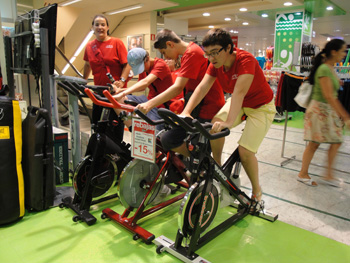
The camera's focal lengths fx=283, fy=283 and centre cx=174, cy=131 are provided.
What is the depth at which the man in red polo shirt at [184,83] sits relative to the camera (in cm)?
235

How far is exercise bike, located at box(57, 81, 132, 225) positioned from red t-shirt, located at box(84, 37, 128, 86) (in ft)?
2.73

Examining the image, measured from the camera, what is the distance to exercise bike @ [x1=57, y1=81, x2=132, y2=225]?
2.52 m

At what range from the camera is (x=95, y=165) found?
2.63 m

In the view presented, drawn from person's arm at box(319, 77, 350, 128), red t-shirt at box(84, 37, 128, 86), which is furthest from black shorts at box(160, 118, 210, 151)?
person's arm at box(319, 77, 350, 128)

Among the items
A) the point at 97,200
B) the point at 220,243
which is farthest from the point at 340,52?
the point at 97,200

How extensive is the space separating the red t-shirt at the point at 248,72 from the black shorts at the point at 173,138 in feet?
1.77

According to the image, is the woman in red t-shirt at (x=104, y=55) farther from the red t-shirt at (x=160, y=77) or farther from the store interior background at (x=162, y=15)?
the store interior background at (x=162, y=15)

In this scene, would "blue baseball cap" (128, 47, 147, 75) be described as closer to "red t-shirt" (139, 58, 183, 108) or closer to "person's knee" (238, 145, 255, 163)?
"red t-shirt" (139, 58, 183, 108)

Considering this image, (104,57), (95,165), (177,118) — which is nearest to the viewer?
(177,118)

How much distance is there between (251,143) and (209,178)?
0.62 metres

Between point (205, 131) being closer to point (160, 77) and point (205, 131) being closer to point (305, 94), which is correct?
point (160, 77)

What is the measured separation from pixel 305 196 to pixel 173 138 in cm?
175

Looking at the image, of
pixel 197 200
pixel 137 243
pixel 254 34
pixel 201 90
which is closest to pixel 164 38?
pixel 201 90

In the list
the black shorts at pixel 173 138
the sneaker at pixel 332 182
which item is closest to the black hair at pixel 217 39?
the black shorts at pixel 173 138
